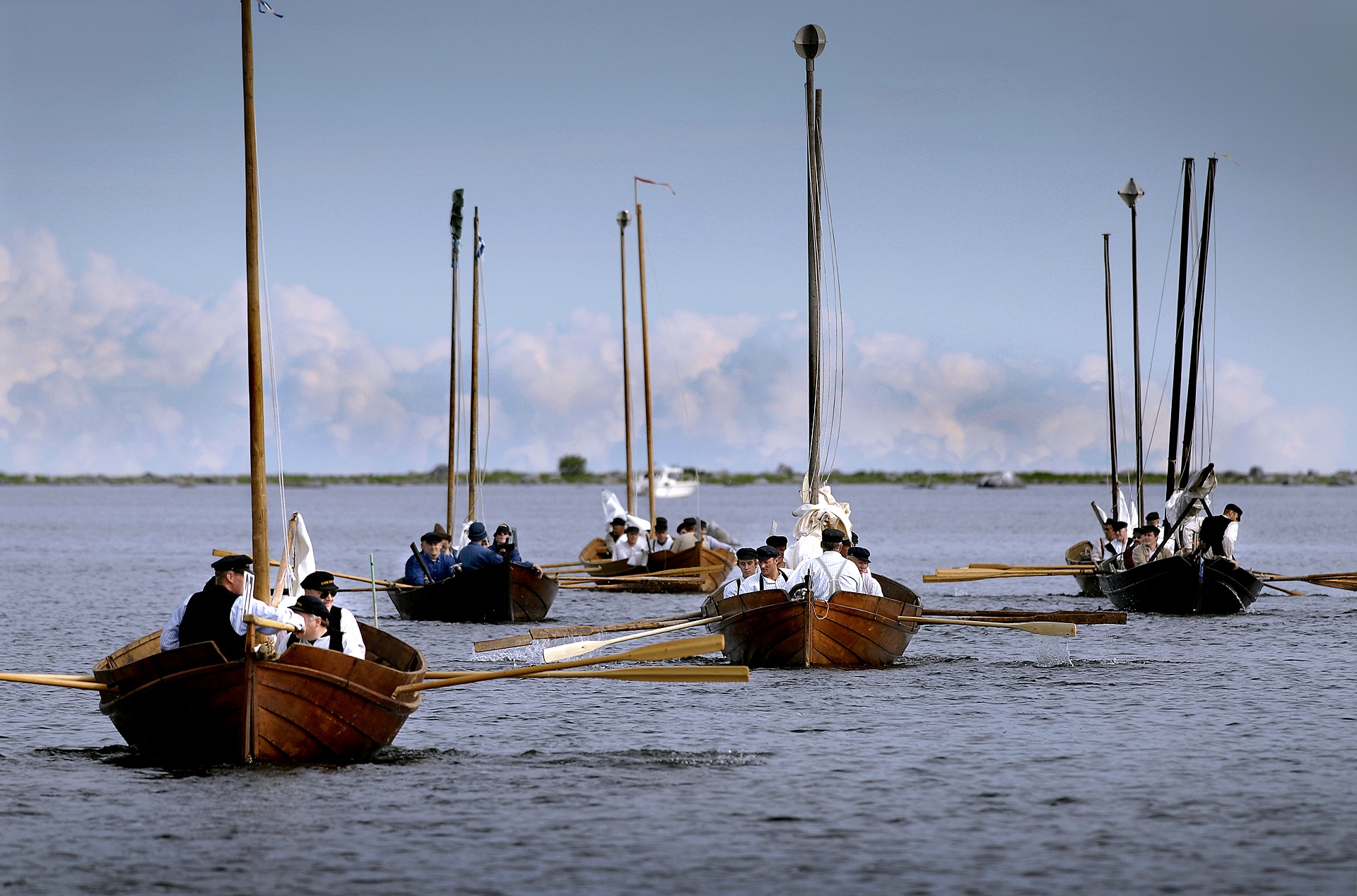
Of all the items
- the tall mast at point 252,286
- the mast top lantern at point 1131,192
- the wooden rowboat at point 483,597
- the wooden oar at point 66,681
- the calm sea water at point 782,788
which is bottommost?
the calm sea water at point 782,788

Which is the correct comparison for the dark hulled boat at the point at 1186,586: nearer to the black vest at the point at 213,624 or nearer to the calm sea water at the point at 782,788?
the calm sea water at the point at 782,788

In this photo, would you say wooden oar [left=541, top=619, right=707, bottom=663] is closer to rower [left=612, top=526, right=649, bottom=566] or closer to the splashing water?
the splashing water

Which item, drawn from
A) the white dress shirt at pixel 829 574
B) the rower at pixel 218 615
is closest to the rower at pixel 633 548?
the white dress shirt at pixel 829 574

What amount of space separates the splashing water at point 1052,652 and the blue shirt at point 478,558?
10431 millimetres

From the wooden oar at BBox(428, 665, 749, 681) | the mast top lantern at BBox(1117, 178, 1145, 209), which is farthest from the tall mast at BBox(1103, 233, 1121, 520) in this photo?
the wooden oar at BBox(428, 665, 749, 681)

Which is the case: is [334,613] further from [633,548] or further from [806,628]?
[633,548]

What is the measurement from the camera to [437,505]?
6909 inches

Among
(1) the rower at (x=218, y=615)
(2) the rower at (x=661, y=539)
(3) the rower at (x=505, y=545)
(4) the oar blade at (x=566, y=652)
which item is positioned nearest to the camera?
(1) the rower at (x=218, y=615)

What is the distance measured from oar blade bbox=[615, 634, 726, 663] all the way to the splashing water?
11226 millimetres

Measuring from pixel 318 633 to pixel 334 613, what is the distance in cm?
30

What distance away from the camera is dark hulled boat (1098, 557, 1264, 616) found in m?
32.2

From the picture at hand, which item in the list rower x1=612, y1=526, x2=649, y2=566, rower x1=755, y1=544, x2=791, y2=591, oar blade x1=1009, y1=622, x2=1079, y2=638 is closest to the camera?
oar blade x1=1009, y1=622, x2=1079, y2=638

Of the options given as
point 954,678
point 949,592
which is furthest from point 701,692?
point 949,592

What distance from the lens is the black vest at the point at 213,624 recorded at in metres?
14.5
